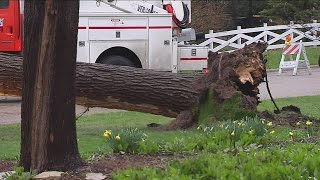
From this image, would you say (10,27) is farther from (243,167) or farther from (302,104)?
(243,167)

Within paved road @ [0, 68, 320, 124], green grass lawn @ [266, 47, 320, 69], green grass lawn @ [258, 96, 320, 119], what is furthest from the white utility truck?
green grass lawn @ [266, 47, 320, 69]

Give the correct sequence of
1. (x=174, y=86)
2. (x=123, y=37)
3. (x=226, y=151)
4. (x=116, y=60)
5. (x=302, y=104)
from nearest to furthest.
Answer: (x=226, y=151)
(x=174, y=86)
(x=302, y=104)
(x=116, y=60)
(x=123, y=37)

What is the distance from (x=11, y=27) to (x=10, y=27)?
1.0 inches

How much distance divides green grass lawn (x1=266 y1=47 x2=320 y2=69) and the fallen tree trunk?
17.4 m

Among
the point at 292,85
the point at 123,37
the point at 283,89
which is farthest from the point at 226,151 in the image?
the point at 292,85

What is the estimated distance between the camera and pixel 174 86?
10.6 meters

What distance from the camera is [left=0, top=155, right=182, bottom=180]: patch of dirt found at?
5992 millimetres

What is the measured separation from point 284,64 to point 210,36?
19.5 ft

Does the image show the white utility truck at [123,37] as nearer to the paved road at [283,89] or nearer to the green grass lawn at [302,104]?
the paved road at [283,89]

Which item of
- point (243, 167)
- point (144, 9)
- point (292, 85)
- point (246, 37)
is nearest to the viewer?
point (243, 167)

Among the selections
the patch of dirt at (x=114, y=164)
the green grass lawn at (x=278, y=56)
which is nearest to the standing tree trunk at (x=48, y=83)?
the patch of dirt at (x=114, y=164)

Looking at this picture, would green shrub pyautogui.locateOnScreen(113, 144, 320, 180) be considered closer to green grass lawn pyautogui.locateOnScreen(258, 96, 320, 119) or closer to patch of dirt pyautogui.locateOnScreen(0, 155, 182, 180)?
patch of dirt pyautogui.locateOnScreen(0, 155, 182, 180)

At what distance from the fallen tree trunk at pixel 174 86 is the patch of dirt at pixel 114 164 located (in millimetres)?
3604

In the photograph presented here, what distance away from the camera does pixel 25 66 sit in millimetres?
5980
